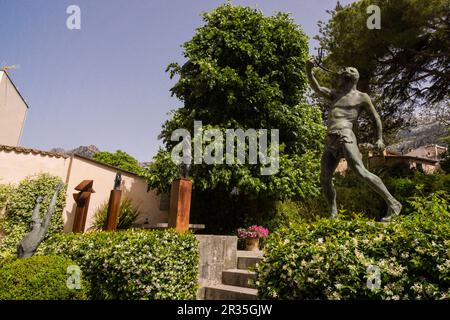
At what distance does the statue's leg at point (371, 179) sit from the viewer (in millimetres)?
4768

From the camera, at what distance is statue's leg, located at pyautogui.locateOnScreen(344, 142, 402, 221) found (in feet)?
15.6

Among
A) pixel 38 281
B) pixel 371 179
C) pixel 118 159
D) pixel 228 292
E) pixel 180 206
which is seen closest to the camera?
pixel 38 281

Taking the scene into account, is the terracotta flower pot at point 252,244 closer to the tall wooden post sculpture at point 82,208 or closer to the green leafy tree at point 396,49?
the tall wooden post sculpture at point 82,208

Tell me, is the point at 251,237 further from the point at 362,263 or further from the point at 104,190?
the point at 104,190

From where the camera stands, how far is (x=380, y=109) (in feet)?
51.7

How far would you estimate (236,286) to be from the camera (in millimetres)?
5180

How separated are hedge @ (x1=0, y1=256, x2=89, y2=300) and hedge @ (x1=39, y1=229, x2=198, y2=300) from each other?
426 millimetres

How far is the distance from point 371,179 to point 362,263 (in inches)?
105

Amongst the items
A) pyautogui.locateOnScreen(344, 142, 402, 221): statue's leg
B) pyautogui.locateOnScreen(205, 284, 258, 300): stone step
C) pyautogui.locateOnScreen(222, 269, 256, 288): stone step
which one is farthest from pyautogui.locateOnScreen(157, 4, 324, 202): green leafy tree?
pyautogui.locateOnScreen(205, 284, 258, 300): stone step

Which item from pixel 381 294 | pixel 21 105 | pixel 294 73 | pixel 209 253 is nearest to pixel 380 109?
pixel 294 73

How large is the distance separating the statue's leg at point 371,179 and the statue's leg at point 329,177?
0.47 metres

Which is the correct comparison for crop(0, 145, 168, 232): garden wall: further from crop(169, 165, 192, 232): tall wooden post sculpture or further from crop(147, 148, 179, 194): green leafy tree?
crop(169, 165, 192, 232): tall wooden post sculpture

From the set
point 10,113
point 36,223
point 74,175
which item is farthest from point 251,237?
point 10,113
